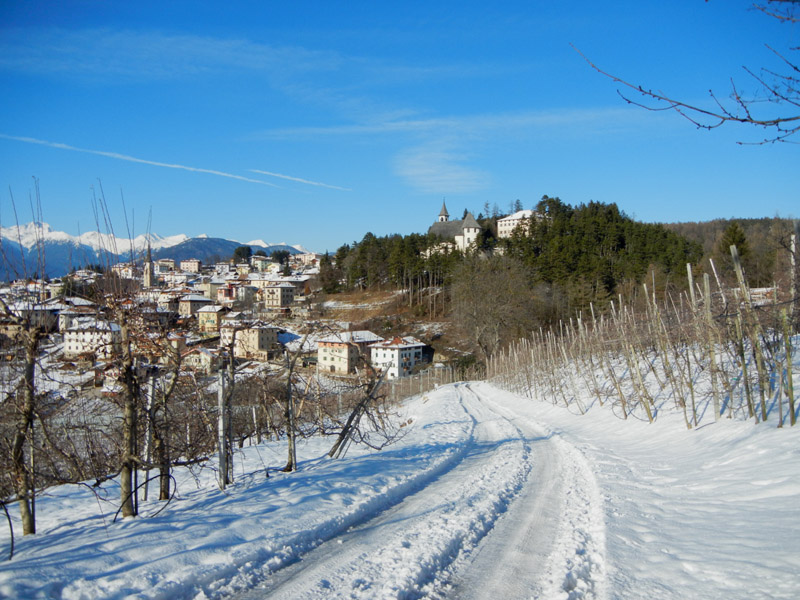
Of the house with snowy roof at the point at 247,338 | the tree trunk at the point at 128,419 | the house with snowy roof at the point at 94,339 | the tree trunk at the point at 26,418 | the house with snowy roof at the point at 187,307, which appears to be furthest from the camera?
the house with snowy roof at the point at 187,307

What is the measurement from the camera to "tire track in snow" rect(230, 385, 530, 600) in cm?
348

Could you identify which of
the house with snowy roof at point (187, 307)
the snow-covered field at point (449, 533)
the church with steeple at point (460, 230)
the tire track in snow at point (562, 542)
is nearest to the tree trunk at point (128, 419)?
the snow-covered field at point (449, 533)

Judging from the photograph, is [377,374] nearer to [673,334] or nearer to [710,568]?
[710,568]

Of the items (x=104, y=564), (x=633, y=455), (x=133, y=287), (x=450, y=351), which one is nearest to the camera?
(x=104, y=564)

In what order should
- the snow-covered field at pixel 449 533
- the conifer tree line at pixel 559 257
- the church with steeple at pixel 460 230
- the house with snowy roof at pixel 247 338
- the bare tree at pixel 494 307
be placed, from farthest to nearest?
the church with steeple at pixel 460 230, the conifer tree line at pixel 559 257, the bare tree at pixel 494 307, the house with snowy roof at pixel 247 338, the snow-covered field at pixel 449 533

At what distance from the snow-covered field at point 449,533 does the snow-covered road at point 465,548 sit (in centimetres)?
2

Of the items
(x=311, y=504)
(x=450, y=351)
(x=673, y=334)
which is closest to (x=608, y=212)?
(x=450, y=351)

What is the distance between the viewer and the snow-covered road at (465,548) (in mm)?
3479

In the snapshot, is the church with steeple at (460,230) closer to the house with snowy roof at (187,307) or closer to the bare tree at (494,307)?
the bare tree at (494,307)

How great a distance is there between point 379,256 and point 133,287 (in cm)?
6421

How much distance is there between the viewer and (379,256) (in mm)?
68688

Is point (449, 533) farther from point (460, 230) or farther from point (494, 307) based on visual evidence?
point (460, 230)

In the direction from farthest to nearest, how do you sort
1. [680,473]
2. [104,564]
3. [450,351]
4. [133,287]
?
[450,351] < [680,473] < [133,287] < [104,564]

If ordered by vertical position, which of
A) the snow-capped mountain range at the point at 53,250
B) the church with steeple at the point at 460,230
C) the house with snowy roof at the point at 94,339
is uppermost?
the church with steeple at the point at 460,230
